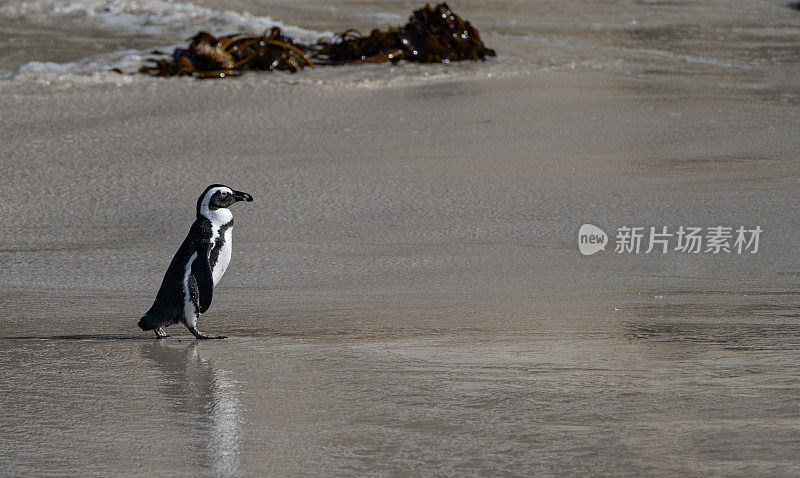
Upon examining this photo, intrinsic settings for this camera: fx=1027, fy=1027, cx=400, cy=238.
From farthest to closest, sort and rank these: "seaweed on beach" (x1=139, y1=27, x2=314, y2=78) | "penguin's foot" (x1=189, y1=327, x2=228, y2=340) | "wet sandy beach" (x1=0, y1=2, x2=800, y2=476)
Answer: "seaweed on beach" (x1=139, y1=27, x2=314, y2=78) < "penguin's foot" (x1=189, y1=327, x2=228, y2=340) < "wet sandy beach" (x1=0, y1=2, x2=800, y2=476)

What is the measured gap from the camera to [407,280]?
380 centimetres

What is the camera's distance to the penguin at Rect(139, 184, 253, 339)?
10.2 ft

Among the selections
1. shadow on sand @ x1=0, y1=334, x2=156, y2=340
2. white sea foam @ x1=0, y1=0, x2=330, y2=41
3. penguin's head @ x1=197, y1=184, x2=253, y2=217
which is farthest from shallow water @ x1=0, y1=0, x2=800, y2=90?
shadow on sand @ x1=0, y1=334, x2=156, y2=340

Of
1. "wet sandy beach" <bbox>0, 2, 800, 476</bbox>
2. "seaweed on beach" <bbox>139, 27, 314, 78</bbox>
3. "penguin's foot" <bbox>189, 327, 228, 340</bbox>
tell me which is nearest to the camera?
"wet sandy beach" <bbox>0, 2, 800, 476</bbox>

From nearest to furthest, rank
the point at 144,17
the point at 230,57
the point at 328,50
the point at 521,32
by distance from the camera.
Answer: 1. the point at 230,57
2. the point at 328,50
3. the point at 521,32
4. the point at 144,17

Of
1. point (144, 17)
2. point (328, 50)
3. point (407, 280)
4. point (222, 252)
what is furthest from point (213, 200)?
point (144, 17)

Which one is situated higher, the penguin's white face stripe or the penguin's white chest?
the penguin's white face stripe

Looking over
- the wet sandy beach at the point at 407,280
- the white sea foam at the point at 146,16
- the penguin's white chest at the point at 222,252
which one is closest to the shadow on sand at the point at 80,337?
the wet sandy beach at the point at 407,280

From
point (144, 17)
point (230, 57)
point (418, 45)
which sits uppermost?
point (144, 17)

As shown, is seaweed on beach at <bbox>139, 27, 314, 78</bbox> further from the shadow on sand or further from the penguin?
the shadow on sand

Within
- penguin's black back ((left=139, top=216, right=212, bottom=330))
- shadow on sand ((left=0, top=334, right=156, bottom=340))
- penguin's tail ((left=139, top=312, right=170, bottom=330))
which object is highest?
penguin's black back ((left=139, top=216, right=212, bottom=330))

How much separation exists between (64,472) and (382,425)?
0.71m

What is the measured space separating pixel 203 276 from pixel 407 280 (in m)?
0.91

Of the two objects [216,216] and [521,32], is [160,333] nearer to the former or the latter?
[216,216]
